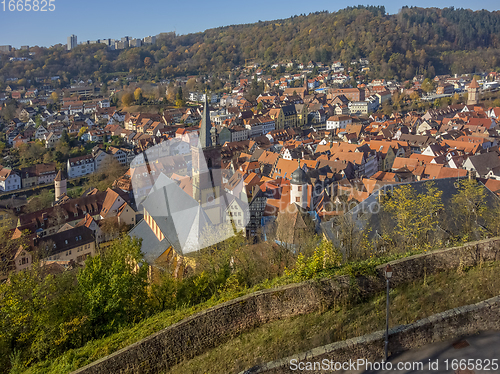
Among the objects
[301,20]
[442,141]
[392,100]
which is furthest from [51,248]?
[301,20]

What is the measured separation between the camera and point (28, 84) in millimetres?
96938

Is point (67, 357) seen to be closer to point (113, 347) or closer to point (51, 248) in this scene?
point (113, 347)

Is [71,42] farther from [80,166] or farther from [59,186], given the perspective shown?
[59,186]

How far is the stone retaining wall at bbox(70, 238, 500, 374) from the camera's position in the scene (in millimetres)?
7188

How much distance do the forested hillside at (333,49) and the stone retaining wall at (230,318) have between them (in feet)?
312

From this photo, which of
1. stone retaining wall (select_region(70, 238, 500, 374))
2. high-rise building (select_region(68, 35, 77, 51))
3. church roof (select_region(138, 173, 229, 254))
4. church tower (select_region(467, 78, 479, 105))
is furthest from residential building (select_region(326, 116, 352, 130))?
high-rise building (select_region(68, 35, 77, 51))

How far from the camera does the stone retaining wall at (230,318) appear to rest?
23.6ft

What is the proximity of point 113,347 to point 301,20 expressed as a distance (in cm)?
14883

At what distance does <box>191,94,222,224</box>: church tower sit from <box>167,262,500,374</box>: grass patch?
541 inches

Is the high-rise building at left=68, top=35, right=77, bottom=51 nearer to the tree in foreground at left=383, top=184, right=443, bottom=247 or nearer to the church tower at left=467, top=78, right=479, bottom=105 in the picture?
the church tower at left=467, top=78, right=479, bottom=105

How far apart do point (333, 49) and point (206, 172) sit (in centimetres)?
9802

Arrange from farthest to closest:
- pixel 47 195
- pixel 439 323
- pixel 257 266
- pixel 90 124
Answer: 1. pixel 90 124
2. pixel 47 195
3. pixel 257 266
4. pixel 439 323

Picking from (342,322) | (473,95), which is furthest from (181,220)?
(473,95)

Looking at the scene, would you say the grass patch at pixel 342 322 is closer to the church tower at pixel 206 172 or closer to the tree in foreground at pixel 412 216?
the tree in foreground at pixel 412 216
